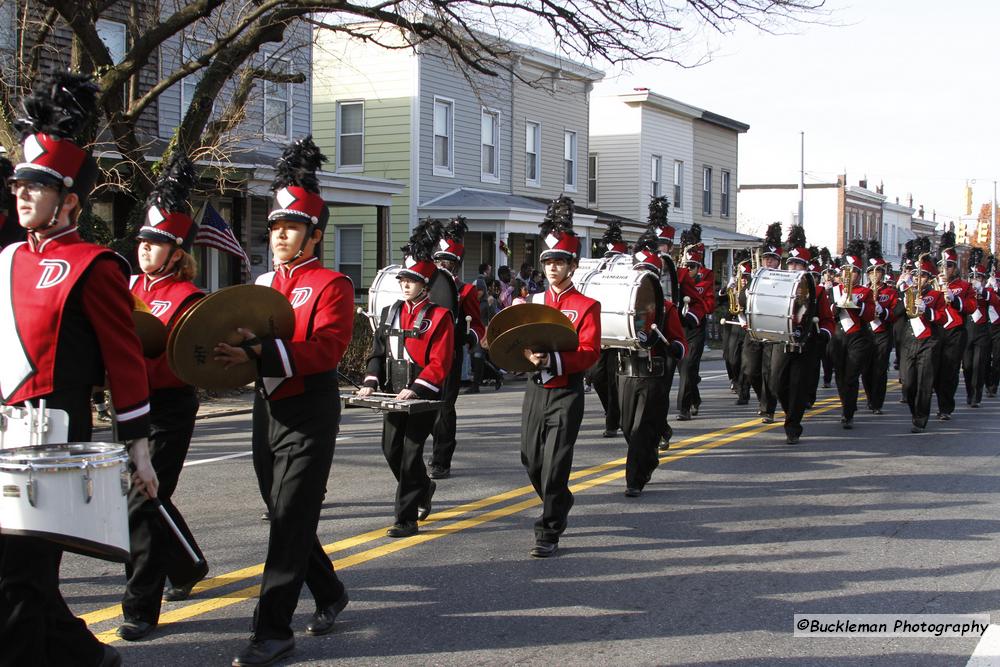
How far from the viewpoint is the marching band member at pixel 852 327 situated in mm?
14273

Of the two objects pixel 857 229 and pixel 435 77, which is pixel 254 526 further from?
pixel 857 229

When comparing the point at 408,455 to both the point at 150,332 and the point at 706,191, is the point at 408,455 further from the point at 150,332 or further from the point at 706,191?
the point at 706,191

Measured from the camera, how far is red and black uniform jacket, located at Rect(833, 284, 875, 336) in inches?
571

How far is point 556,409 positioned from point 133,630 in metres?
3.07

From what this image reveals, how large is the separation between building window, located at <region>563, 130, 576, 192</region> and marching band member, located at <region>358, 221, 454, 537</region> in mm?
25964

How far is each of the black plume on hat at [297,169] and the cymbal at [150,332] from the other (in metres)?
0.90

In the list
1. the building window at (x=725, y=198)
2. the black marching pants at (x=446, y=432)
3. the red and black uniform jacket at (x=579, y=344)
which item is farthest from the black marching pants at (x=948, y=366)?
the building window at (x=725, y=198)

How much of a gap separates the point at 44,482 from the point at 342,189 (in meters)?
19.1

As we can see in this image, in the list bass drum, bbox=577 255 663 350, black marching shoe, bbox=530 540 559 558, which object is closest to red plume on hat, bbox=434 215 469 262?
bass drum, bbox=577 255 663 350

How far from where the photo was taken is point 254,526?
750 cm

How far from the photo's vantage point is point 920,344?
537 inches

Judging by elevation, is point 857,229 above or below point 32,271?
above

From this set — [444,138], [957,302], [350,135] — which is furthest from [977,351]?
[350,135]

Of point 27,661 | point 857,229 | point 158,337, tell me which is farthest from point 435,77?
point 857,229
